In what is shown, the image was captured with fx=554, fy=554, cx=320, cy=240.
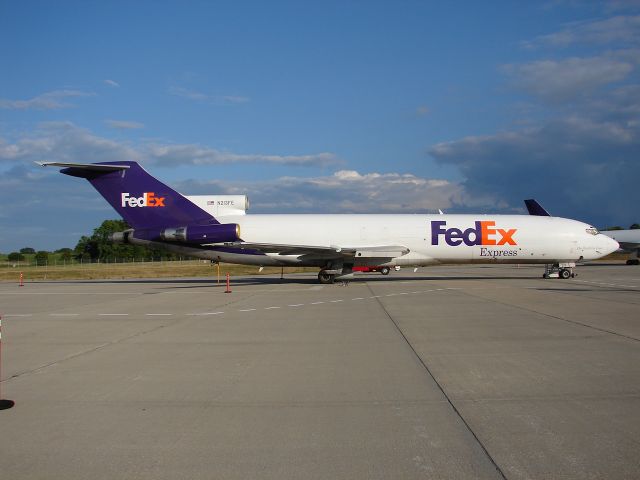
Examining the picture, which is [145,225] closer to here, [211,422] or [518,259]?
[518,259]

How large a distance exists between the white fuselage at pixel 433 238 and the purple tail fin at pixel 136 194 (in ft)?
8.93

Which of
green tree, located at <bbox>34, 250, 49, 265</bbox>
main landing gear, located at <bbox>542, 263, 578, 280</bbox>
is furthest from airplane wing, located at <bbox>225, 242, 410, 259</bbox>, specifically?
green tree, located at <bbox>34, 250, 49, 265</bbox>

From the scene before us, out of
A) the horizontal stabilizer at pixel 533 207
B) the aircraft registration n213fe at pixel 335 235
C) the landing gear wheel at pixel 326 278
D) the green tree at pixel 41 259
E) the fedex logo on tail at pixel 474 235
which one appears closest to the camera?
the aircraft registration n213fe at pixel 335 235

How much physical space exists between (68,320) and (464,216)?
66.3ft

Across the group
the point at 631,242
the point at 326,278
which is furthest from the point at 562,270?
the point at 631,242

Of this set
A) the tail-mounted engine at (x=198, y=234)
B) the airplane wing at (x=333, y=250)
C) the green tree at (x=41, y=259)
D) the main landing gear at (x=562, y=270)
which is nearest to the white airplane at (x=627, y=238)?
the main landing gear at (x=562, y=270)

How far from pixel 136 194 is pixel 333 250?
33.1ft

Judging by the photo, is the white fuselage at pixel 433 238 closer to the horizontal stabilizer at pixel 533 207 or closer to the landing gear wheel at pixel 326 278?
the landing gear wheel at pixel 326 278

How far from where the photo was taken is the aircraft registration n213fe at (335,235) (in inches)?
1064

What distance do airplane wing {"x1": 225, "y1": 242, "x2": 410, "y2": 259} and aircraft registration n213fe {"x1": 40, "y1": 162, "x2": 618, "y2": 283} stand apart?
0.05 m

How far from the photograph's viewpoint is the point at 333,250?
26.6 metres

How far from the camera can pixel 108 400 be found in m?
6.41

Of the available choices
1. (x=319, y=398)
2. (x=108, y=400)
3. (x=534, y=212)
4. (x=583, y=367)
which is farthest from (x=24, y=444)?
(x=534, y=212)

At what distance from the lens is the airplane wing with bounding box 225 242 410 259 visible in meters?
26.0
